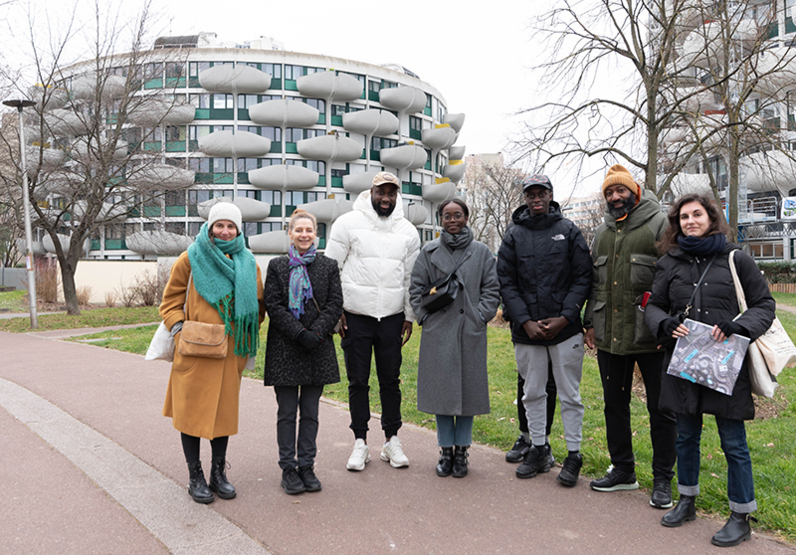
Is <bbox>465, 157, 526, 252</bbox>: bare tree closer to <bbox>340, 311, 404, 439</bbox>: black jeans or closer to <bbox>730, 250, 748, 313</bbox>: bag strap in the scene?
<bbox>340, 311, 404, 439</bbox>: black jeans

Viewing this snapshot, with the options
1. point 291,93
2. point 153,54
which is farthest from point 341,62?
point 153,54

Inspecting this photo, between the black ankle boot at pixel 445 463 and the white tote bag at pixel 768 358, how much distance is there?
7.16ft

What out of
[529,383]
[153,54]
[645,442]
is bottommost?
[645,442]

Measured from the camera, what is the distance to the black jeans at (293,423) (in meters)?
4.29

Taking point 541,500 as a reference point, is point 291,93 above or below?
above

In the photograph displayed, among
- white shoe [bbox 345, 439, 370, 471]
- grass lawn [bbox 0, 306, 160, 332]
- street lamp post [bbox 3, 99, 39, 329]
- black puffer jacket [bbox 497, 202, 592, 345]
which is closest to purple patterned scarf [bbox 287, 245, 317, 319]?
white shoe [bbox 345, 439, 370, 471]

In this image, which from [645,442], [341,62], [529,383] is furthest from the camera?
[341,62]

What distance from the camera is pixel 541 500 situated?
4004 mm

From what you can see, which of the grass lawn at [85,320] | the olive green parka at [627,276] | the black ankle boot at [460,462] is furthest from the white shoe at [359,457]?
the grass lawn at [85,320]

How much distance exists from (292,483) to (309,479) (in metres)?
0.13

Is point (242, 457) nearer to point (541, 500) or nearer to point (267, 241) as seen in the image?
point (541, 500)

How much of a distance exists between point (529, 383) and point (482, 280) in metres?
0.89

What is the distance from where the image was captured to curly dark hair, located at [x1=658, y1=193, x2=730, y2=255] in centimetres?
369

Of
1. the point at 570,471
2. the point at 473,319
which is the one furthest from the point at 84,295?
the point at 570,471
